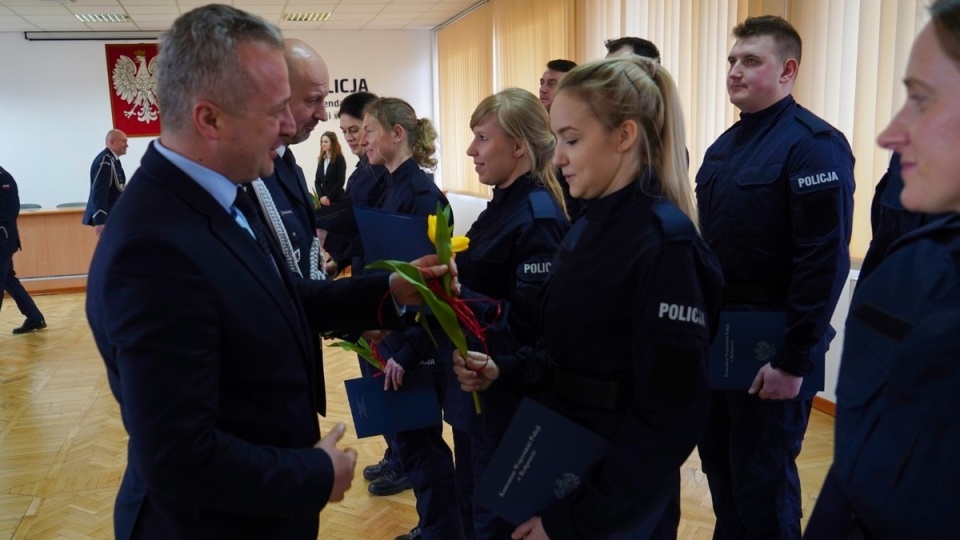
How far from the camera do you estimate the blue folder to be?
87.5 inches

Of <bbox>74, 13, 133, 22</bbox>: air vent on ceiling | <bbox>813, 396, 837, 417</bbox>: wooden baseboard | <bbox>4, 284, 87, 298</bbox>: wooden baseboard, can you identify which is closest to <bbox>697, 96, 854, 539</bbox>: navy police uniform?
<bbox>813, 396, 837, 417</bbox>: wooden baseboard

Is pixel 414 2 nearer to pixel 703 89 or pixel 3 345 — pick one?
→ pixel 703 89

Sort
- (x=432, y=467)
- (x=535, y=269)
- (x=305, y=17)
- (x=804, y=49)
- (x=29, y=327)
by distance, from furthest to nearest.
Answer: (x=305, y=17), (x=29, y=327), (x=804, y=49), (x=432, y=467), (x=535, y=269)

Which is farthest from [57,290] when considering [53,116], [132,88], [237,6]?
[237,6]

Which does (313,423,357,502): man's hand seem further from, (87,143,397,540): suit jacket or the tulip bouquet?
the tulip bouquet

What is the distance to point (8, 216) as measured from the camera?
6.54 metres

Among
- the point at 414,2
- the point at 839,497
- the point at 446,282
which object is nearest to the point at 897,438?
the point at 839,497

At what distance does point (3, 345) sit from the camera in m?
6.62

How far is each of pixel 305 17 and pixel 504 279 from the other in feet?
31.9

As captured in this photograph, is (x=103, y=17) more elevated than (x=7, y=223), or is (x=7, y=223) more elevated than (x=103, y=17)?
(x=103, y=17)

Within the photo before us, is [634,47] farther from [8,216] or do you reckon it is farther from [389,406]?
[8,216]

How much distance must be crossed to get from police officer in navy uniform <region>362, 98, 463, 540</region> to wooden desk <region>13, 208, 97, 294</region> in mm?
7419

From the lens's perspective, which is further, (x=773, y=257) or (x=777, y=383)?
(x=773, y=257)

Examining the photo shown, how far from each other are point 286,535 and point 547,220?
1.16 m
